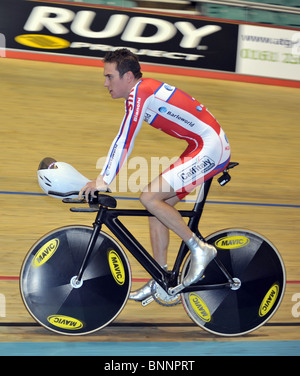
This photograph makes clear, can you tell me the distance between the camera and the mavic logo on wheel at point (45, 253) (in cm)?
279

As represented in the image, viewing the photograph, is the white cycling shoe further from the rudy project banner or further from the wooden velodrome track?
the rudy project banner

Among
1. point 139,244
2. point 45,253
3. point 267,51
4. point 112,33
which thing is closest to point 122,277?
point 139,244

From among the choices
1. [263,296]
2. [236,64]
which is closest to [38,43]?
[236,64]

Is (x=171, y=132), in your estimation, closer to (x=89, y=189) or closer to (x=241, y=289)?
(x=89, y=189)

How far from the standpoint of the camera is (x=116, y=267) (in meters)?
2.88

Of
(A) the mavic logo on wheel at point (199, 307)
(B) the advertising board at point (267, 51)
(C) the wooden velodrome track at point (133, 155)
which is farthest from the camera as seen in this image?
(B) the advertising board at point (267, 51)

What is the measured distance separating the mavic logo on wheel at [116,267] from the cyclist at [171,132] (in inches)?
11.5

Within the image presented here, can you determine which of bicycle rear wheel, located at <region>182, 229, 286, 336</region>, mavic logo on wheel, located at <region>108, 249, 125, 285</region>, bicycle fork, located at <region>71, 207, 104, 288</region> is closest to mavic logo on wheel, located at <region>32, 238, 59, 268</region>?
bicycle fork, located at <region>71, 207, 104, 288</region>

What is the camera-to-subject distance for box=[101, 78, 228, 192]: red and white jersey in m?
2.63

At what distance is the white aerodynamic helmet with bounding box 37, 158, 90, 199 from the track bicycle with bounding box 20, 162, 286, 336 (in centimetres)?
3

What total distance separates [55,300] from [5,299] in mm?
565

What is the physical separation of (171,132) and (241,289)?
0.86 m

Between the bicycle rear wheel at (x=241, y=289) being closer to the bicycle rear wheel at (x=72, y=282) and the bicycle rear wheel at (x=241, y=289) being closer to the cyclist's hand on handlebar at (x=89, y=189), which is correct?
the bicycle rear wheel at (x=72, y=282)

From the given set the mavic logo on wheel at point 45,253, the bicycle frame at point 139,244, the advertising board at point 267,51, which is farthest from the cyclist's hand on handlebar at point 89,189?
the advertising board at point 267,51
